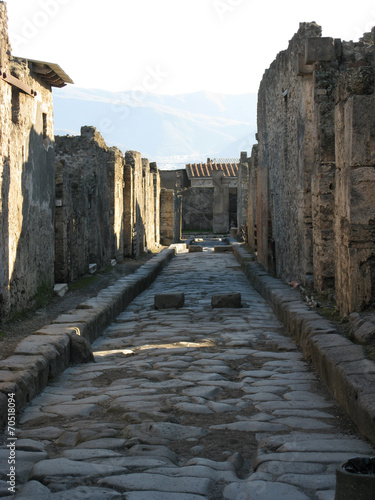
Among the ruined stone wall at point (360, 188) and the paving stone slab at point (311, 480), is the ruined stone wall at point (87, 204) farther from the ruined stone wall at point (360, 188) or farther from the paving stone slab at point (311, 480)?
the paving stone slab at point (311, 480)

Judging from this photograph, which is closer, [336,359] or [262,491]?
[262,491]

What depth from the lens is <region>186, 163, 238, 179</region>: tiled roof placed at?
47.2m

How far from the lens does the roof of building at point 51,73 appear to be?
340 inches

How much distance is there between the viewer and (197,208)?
3812 centimetres

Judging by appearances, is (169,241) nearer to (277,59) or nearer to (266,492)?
(277,59)

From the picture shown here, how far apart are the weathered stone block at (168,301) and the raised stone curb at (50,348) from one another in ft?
1.65

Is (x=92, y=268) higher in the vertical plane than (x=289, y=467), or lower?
higher

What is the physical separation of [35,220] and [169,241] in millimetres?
17534

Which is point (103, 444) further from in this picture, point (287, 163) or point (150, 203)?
point (150, 203)

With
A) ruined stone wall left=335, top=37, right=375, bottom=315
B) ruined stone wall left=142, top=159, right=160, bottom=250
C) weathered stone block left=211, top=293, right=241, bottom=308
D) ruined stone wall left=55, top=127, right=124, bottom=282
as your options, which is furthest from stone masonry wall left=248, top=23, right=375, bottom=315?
ruined stone wall left=142, top=159, right=160, bottom=250

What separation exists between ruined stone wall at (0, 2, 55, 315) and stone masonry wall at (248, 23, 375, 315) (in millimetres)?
3550

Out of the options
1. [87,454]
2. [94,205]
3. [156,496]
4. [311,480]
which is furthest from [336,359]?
[94,205]

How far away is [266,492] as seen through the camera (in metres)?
2.87

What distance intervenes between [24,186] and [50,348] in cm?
326
